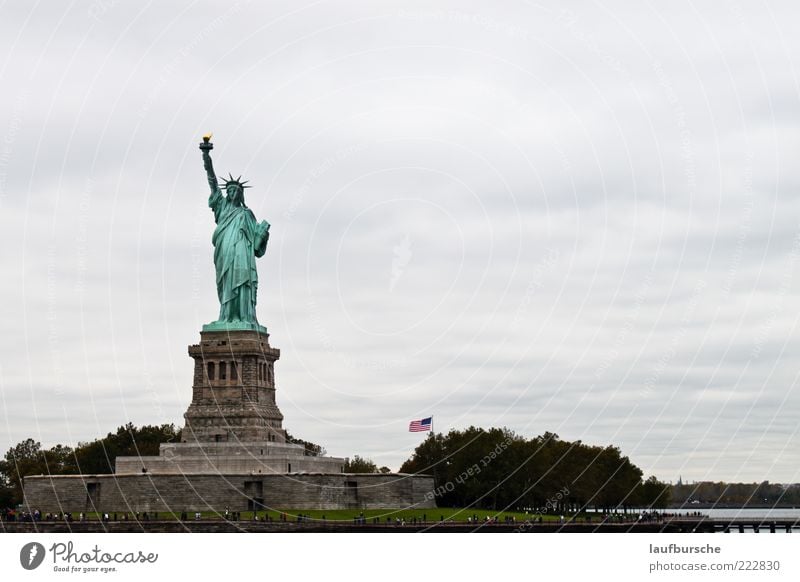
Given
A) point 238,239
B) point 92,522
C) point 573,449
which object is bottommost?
point 92,522

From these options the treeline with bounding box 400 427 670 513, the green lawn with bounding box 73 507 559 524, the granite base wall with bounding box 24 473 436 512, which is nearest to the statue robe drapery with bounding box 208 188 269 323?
the granite base wall with bounding box 24 473 436 512

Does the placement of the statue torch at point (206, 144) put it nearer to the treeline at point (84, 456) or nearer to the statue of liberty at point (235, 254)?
the statue of liberty at point (235, 254)

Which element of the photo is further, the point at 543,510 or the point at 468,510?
the point at 543,510

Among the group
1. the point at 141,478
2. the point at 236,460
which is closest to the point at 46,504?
the point at 141,478

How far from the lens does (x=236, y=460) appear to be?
9644 centimetres

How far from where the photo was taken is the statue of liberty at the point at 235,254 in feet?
332

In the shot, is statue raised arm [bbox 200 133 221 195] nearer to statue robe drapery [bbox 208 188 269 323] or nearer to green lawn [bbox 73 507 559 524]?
statue robe drapery [bbox 208 188 269 323]

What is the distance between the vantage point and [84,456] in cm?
12862

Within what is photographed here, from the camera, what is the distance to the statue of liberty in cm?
10112

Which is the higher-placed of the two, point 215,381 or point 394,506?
point 215,381
